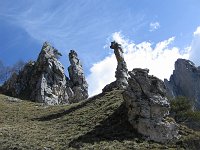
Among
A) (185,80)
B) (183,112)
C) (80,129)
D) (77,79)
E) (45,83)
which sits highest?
(185,80)

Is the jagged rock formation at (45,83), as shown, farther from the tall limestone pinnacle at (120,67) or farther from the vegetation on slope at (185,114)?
the vegetation on slope at (185,114)

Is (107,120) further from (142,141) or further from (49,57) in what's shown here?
(49,57)

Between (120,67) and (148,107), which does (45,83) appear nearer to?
(120,67)

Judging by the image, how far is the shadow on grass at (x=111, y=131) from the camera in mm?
54938

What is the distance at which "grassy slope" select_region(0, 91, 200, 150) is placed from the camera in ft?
176

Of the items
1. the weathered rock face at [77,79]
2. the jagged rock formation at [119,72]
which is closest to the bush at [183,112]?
the jagged rock formation at [119,72]

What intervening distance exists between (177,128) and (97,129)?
10.6 meters

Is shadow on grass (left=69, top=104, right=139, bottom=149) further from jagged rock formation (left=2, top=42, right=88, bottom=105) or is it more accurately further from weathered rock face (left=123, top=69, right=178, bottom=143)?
jagged rock formation (left=2, top=42, right=88, bottom=105)

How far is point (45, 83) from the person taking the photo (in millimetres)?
114312

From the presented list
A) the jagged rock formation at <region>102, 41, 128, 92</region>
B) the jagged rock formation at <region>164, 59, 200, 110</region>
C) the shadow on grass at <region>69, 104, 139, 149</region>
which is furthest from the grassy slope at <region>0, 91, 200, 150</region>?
the jagged rock formation at <region>164, 59, 200, 110</region>

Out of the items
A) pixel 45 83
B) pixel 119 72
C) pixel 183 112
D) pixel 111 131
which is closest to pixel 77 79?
pixel 45 83

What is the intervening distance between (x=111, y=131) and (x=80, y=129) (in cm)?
560

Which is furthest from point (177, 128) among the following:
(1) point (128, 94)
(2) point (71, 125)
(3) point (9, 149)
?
(3) point (9, 149)

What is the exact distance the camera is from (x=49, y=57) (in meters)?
124
